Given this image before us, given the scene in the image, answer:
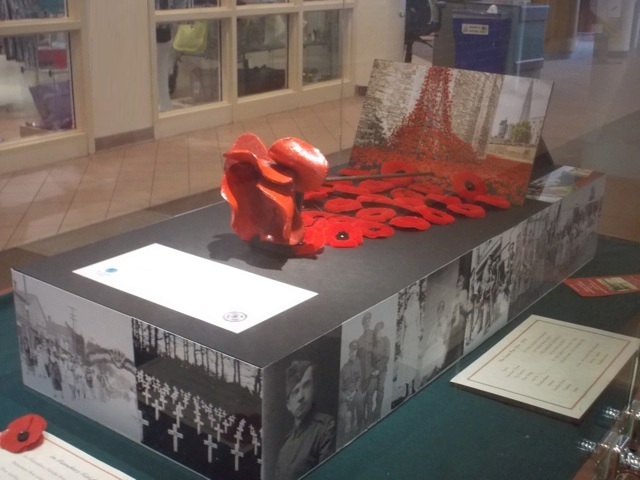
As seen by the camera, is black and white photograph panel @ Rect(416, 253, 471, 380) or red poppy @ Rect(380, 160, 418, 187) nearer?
black and white photograph panel @ Rect(416, 253, 471, 380)

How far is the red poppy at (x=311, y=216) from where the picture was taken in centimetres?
131

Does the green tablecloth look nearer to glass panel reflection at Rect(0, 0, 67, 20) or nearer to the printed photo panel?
the printed photo panel

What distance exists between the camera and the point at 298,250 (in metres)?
1.19

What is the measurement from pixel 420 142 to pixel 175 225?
20.5 inches

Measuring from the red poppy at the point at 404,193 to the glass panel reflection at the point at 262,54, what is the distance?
1233 mm

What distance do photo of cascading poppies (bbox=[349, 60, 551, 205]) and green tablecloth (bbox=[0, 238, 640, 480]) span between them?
38 centimetres

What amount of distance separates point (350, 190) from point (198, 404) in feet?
2.09

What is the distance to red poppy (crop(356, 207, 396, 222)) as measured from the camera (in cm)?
134

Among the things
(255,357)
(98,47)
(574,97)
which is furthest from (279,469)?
(98,47)

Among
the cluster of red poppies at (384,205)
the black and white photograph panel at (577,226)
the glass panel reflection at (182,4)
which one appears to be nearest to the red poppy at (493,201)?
the cluster of red poppies at (384,205)

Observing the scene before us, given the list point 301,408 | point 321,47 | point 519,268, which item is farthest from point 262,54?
A: point 301,408

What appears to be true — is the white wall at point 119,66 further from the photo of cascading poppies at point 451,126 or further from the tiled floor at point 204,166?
the photo of cascading poppies at point 451,126

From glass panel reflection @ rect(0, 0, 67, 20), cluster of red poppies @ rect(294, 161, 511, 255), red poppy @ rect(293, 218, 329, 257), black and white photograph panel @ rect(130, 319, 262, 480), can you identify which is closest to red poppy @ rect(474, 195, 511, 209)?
cluster of red poppies @ rect(294, 161, 511, 255)

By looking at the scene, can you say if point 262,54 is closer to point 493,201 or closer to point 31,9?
point 31,9
